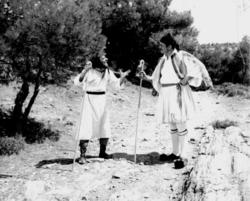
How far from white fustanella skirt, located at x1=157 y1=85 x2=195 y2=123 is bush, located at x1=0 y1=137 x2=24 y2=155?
3.20 metres

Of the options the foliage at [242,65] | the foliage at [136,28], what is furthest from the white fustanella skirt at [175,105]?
the foliage at [242,65]

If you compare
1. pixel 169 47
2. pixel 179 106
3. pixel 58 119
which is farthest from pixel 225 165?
pixel 58 119

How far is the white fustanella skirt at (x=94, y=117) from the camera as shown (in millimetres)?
6418

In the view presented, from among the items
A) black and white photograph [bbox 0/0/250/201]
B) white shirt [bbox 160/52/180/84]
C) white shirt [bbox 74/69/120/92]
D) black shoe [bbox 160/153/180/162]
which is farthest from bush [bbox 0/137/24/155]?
white shirt [bbox 160/52/180/84]

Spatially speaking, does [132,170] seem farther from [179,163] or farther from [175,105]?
[175,105]

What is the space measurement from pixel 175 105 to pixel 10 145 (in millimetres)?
3642

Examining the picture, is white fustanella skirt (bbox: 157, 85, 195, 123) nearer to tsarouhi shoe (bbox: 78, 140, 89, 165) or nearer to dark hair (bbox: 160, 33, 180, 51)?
dark hair (bbox: 160, 33, 180, 51)

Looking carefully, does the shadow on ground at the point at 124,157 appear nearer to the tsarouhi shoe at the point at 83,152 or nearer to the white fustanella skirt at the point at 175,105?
the tsarouhi shoe at the point at 83,152

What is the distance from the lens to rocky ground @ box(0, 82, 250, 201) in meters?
4.51

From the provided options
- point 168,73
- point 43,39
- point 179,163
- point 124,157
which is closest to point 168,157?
point 179,163

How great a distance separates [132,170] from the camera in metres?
5.80

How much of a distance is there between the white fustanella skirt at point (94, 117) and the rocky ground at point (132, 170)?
1.61 ft

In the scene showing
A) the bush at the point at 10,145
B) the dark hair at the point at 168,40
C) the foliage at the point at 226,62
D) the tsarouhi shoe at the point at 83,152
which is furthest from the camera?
the foliage at the point at 226,62

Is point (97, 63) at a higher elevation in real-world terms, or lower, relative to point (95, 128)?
higher
